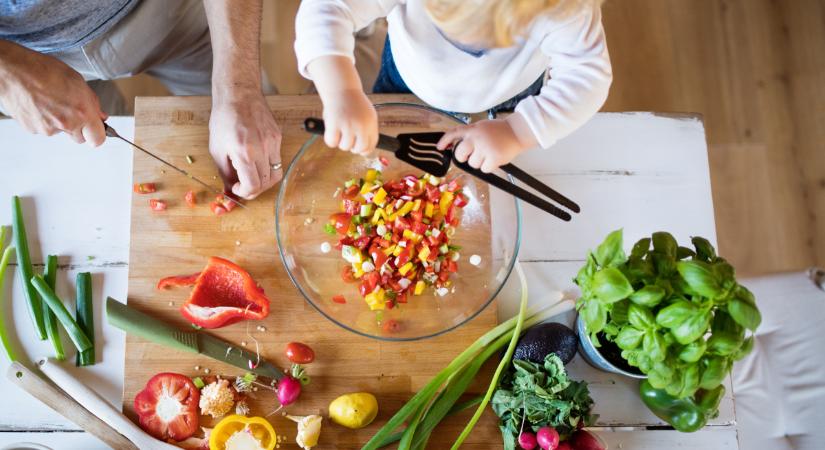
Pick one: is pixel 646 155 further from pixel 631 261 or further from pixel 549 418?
pixel 549 418

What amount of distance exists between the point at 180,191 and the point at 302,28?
1.52 ft

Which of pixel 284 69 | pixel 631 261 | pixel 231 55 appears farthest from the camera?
pixel 284 69

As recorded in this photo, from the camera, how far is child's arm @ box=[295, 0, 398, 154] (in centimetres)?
95

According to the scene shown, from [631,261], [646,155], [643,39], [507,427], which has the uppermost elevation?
[643,39]

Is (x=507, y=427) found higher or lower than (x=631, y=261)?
lower

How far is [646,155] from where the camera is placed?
4.22 ft

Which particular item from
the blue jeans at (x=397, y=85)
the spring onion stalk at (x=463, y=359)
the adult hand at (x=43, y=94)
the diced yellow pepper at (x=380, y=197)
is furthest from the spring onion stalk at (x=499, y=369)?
the adult hand at (x=43, y=94)

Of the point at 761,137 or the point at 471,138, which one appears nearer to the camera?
the point at 471,138

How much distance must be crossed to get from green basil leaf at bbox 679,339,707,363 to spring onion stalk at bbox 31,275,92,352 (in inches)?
43.9

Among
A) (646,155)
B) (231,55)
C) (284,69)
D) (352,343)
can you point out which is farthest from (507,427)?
(284,69)

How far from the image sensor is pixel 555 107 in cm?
100

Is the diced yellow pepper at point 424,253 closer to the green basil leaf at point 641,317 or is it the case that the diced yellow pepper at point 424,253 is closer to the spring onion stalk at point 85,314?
the green basil leaf at point 641,317

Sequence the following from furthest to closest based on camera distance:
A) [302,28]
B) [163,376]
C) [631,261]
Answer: [163,376], [302,28], [631,261]

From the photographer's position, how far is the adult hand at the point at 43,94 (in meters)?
1.14
